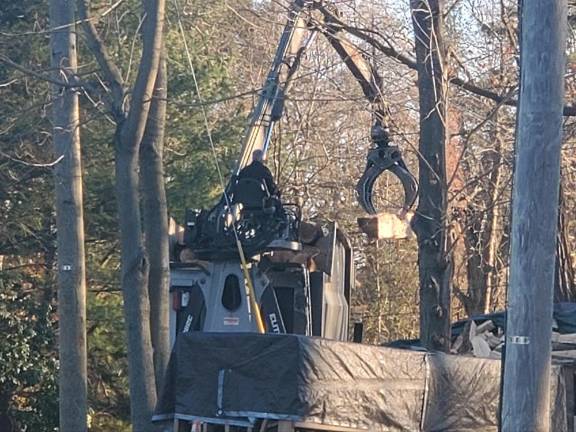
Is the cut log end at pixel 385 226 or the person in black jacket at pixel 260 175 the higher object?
the person in black jacket at pixel 260 175

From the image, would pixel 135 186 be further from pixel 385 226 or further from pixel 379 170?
pixel 385 226

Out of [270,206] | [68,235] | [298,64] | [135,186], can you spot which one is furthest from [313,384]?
[298,64]

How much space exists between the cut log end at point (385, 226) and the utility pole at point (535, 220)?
4737 millimetres

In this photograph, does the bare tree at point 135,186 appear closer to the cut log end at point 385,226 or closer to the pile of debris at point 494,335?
the cut log end at point 385,226

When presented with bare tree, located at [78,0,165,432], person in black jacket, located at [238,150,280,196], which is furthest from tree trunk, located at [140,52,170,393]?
person in black jacket, located at [238,150,280,196]

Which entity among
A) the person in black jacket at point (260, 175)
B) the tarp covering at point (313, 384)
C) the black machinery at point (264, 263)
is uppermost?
the person in black jacket at point (260, 175)

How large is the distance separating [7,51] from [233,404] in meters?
14.9

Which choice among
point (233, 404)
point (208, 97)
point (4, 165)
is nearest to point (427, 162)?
point (233, 404)

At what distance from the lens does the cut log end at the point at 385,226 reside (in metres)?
12.6

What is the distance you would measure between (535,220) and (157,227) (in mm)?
8190

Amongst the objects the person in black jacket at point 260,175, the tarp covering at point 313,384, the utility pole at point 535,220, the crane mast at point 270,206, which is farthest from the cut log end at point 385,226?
the utility pole at point 535,220

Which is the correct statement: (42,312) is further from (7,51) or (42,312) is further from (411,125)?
(411,125)

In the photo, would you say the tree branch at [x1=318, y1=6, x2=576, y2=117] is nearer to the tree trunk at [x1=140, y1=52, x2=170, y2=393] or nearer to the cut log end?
the cut log end

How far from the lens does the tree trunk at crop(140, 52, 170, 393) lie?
1500 centimetres
